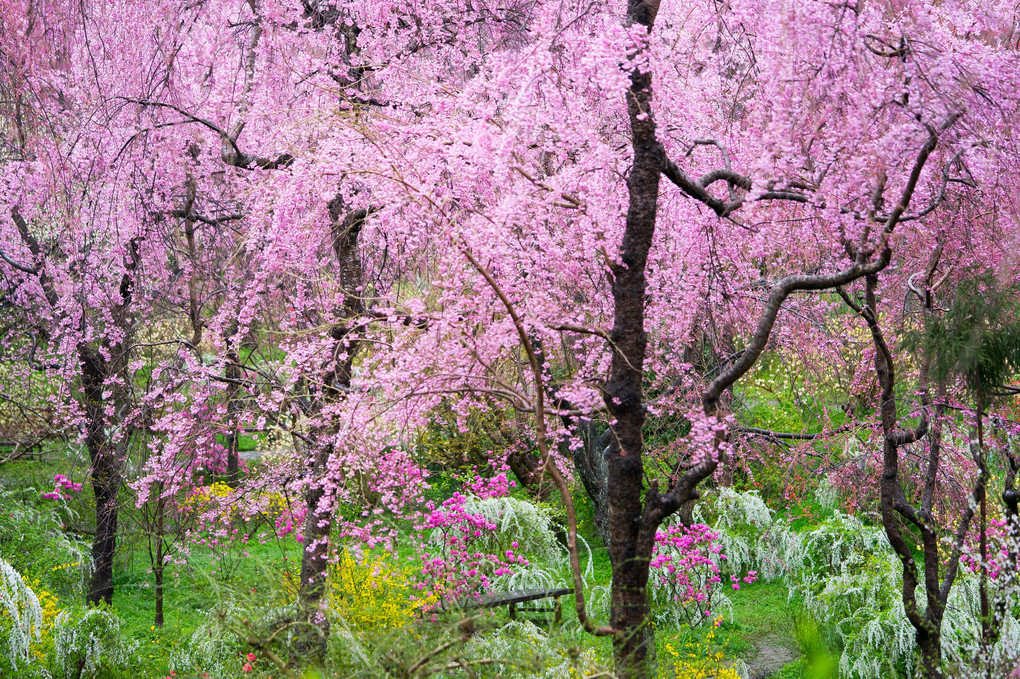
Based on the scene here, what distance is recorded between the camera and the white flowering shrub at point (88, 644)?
5.79 meters

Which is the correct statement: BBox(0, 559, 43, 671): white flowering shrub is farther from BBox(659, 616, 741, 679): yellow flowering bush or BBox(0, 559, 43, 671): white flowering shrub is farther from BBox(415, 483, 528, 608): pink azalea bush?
BBox(659, 616, 741, 679): yellow flowering bush

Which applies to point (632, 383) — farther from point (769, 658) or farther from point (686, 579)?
point (769, 658)

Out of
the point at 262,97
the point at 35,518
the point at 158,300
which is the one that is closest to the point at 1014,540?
the point at 262,97

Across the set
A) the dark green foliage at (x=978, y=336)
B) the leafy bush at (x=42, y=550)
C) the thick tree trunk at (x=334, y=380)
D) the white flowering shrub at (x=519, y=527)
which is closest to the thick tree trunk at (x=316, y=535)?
the thick tree trunk at (x=334, y=380)

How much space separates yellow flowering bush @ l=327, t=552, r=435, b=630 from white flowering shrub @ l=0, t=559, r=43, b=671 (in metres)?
1.77

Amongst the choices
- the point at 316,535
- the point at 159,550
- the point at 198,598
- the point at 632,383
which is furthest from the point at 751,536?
the point at 159,550

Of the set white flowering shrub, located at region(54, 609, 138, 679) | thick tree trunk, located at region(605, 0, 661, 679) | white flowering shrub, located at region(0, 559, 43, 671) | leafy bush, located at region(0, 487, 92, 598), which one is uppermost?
thick tree trunk, located at region(605, 0, 661, 679)

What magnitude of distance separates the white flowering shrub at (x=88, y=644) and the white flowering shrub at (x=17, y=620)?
0.67ft

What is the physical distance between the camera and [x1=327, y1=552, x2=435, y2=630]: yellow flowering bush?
5925 millimetres

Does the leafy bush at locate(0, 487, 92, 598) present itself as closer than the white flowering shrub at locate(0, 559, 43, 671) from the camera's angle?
No

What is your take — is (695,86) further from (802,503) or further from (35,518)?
(35,518)

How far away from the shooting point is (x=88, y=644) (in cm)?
591

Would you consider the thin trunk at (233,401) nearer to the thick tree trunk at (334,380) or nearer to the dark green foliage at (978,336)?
the thick tree trunk at (334,380)

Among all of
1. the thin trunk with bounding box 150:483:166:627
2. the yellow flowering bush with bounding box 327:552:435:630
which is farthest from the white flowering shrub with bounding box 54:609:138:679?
the yellow flowering bush with bounding box 327:552:435:630
